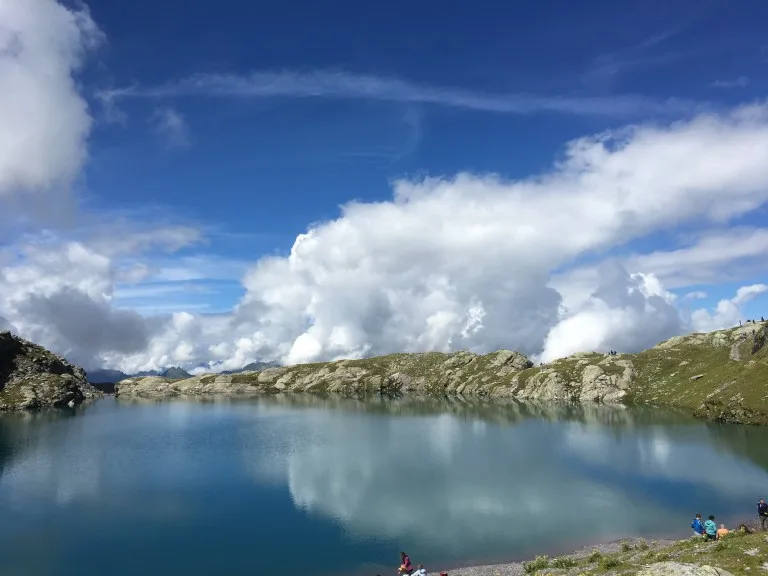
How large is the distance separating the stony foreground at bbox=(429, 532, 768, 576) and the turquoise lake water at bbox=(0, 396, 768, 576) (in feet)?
19.0

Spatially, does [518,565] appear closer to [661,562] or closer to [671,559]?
[671,559]

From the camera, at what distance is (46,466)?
10056 centimetres

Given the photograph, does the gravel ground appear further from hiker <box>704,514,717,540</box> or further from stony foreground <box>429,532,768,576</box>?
hiker <box>704,514,717,540</box>

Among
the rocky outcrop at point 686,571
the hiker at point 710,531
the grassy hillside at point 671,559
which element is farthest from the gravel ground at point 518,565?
the rocky outcrop at point 686,571

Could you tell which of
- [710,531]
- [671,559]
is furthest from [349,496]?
[710,531]

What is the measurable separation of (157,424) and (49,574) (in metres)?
150

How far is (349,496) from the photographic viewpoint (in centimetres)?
7700

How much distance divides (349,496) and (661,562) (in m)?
51.6

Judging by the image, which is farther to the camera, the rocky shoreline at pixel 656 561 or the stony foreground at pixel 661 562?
the rocky shoreline at pixel 656 561

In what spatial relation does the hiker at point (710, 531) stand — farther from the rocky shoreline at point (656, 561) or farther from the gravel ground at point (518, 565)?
the gravel ground at point (518, 565)

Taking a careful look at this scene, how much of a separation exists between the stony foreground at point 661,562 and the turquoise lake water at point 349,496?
5787 millimetres

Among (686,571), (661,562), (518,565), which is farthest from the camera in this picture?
(518,565)

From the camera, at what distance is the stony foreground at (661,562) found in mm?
28106

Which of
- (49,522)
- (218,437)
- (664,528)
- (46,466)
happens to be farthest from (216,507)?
(218,437)
